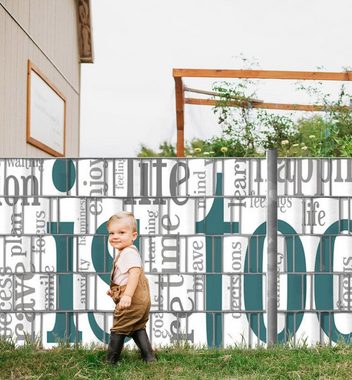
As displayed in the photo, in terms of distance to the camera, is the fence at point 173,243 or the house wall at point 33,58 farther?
the house wall at point 33,58

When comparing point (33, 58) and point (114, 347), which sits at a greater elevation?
point (33, 58)

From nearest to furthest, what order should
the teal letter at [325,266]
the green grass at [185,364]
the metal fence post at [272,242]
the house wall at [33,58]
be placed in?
the green grass at [185,364]
the metal fence post at [272,242]
the teal letter at [325,266]
the house wall at [33,58]

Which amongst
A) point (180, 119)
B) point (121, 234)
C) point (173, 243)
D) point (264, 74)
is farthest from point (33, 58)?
point (121, 234)

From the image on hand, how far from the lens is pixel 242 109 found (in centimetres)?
874

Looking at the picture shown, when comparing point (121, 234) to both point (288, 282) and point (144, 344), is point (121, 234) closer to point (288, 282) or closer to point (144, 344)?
point (144, 344)

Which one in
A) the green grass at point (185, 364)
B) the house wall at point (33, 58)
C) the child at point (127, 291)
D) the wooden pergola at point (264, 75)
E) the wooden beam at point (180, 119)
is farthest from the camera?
the wooden beam at point (180, 119)

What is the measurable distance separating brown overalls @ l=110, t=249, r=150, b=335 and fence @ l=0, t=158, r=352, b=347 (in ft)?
1.58

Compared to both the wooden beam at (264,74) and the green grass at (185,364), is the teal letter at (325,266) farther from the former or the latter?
the wooden beam at (264,74)

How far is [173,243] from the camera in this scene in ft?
15.5

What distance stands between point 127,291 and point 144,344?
1.35 ft

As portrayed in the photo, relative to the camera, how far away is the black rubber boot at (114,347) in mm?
4246

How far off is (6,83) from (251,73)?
307cm

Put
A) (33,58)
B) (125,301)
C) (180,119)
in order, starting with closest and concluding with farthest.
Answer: (125,301)
(33,58)
(180,119)

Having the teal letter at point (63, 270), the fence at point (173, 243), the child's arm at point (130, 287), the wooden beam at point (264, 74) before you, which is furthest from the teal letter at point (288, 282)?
the wooden beam at point (264, 74)
